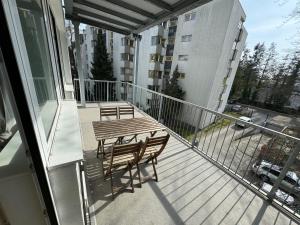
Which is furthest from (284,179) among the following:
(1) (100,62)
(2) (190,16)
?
(1) (100,62)

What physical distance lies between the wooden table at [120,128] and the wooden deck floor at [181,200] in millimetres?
632

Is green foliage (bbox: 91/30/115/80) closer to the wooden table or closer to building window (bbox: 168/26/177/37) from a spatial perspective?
building window (bbox: 168/26/177/37)

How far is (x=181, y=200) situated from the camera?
2191 mm

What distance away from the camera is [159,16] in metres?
3.64

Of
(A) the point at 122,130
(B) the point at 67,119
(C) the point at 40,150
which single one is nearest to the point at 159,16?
(A) the point at 122,130

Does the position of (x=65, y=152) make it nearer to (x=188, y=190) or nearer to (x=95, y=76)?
(x=188, y=190)

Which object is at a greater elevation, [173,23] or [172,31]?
[173,23]

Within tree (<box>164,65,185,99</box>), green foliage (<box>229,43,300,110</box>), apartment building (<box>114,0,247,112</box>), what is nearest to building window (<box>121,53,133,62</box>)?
apartment building (<box>114,0,247,112</box>)

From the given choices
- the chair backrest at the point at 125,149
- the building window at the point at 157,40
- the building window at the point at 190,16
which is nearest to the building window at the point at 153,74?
the building window at the point at 157,40

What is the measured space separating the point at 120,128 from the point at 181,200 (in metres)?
1.56

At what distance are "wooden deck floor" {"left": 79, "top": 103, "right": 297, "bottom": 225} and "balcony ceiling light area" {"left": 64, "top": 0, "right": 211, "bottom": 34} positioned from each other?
307 cm

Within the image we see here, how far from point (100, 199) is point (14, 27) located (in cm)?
211

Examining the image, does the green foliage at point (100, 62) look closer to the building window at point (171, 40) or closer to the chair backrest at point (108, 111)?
the building window at point (171, 40)

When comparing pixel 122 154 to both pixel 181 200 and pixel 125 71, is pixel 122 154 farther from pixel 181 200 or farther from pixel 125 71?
pixel 125 71
